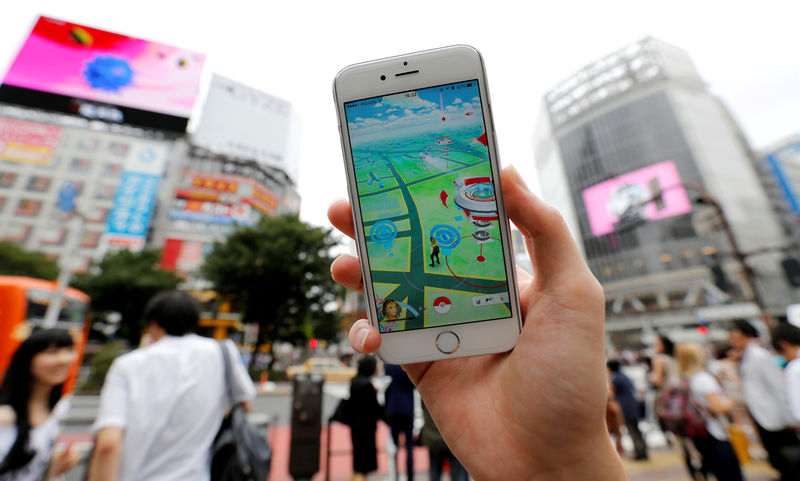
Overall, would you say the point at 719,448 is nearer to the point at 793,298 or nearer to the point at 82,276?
the point at 82,276

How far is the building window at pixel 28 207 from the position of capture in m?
34.8

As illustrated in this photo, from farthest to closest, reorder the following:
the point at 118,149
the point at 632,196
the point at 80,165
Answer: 1. the point at 118,149
2. the point at 80,165
3. the point at 632,196

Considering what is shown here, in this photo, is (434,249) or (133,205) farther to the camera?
(133,205)

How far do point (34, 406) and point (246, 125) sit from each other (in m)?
45.1

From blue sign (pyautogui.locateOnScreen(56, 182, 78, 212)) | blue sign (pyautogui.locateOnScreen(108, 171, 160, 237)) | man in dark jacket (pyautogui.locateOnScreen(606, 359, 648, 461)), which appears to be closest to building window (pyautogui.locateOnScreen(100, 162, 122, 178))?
blue sign (pyautogui.locateOnScreen(56, 182, 78, 212))

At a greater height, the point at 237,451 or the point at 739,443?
the point at 237,451

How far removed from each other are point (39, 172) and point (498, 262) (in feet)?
170

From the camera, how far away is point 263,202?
41062mm

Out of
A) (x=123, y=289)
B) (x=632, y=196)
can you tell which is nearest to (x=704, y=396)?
(x=123, y=289)

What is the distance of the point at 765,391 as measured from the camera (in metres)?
3.92

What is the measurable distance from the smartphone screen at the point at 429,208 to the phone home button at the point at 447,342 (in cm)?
5

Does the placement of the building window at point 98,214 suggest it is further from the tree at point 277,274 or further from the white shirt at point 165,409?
the white shirt at point 165,409

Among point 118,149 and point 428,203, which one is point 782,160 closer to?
point 428,203

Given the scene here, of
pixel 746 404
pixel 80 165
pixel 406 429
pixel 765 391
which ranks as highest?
pixel 80 165
